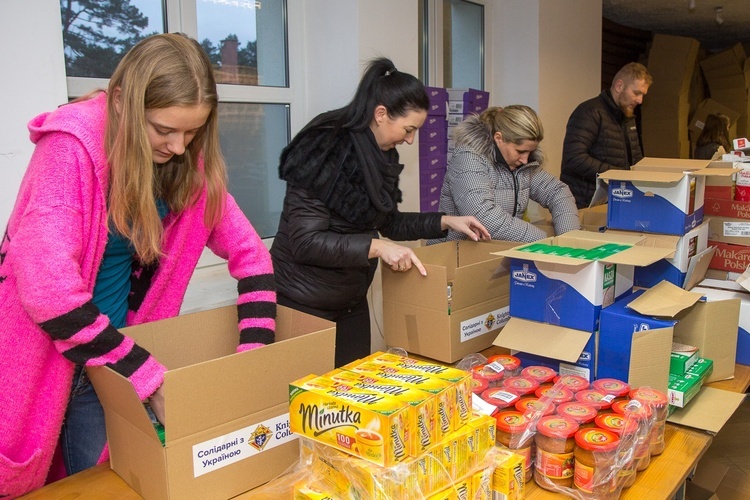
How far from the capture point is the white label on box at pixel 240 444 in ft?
3.37

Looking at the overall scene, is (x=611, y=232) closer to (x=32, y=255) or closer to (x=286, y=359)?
(x=286, y=359)

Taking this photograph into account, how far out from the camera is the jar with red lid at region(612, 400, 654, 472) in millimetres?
1130

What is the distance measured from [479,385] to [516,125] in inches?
49.7

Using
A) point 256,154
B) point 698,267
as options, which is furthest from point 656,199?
point 256,154

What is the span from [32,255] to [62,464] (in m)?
0.52

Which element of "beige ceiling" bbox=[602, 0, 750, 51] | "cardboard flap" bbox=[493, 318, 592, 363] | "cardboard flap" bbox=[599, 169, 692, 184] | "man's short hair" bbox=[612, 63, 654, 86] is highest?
"beige ceiling" bbox=[602, 0, 750, 51]

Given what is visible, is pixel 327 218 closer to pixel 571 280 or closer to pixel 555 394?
pixel 571 280

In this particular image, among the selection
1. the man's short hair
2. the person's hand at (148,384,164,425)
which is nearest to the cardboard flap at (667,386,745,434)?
the person's hand at (148,384,164,425)

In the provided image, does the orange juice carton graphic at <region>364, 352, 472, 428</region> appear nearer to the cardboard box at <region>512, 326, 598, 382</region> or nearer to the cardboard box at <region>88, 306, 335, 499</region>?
the cardboard box at <region>88, 306, 335, 499</region>

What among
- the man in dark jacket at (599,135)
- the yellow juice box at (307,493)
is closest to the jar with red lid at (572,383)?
the yellow juice box at (307,493)

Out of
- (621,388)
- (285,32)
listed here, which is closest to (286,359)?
(621,388)

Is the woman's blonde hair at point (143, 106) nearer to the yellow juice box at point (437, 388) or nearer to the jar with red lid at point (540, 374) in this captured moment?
the yellow juice box at point (437, 388)

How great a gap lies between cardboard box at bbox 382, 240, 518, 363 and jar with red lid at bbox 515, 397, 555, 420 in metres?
0.45

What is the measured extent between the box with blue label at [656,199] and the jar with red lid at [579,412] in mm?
838
